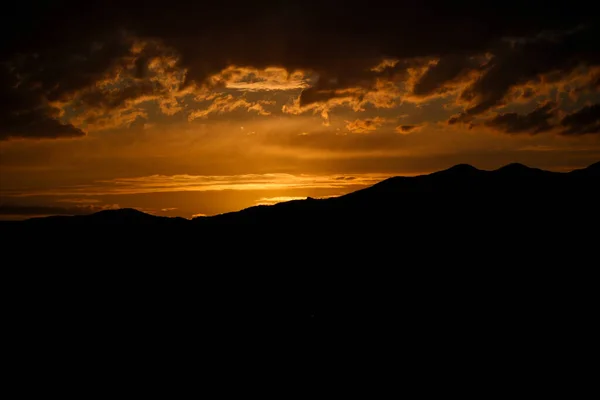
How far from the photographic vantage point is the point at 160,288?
15438cm

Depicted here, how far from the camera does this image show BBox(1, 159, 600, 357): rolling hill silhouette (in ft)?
384

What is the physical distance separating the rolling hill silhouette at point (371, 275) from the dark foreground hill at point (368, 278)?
44 centimetres

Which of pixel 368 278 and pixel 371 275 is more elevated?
pixel 371 275

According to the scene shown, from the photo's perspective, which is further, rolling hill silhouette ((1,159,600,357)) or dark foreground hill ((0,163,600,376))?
rolling hill silhouette ((1,159,600,357))

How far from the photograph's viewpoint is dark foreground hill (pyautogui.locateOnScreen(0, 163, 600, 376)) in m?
115

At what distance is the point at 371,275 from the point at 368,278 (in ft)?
7.56

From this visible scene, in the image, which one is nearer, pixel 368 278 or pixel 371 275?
pixel 368 278

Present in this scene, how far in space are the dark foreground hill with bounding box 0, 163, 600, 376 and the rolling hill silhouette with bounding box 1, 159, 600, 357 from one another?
1.45 feet

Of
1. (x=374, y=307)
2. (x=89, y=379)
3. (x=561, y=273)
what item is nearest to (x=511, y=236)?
(x=561, y=273)

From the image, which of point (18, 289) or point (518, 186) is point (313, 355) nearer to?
point (18, 289)

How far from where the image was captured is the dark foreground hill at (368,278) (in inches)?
4513

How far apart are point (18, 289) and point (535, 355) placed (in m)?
127

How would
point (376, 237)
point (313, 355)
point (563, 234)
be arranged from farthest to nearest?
1. point (376, 237)
2. point (563, 234)
3. point (313, 355)

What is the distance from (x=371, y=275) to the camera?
501 ft
